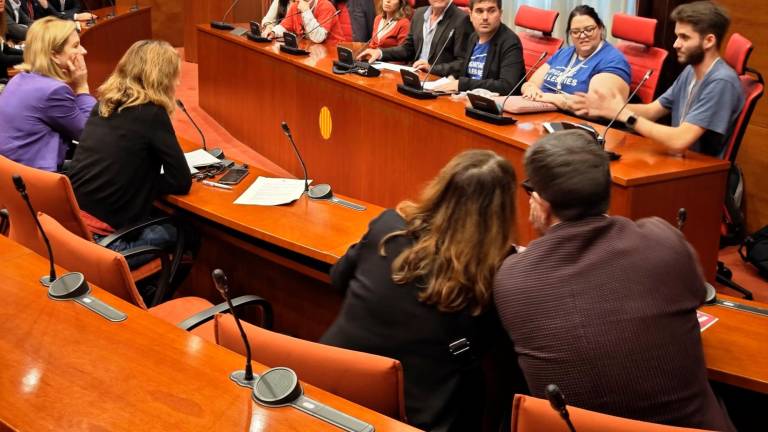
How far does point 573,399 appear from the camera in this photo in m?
1.71

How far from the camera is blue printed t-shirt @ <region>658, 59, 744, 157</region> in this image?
312 centimetres

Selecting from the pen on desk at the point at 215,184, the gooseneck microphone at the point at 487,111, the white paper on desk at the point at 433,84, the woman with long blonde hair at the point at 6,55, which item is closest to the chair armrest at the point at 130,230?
the pen on desk at the point at 215,184

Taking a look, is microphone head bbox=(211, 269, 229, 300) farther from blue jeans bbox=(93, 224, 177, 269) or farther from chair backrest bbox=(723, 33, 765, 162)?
chair backrest bbox=(723, 33, 765, 162)

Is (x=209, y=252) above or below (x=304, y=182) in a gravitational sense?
below

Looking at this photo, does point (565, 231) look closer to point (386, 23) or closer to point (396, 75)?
point (396, 75)

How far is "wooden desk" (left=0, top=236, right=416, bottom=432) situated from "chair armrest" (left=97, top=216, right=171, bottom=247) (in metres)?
0.78

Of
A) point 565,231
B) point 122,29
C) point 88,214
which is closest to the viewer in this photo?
point 565,231

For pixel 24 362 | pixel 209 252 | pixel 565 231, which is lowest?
pixel 209 252

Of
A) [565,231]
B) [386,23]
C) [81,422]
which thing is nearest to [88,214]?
[81,422]

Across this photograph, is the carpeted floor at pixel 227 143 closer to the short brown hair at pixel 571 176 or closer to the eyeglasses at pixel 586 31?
the eyeglasses at pixel 586 31

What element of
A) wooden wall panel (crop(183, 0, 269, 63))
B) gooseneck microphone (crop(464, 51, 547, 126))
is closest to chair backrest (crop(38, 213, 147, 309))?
gooseneck microphone (crop(464, 51, 547, 126))

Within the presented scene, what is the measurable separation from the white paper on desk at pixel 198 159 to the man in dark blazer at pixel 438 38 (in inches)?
62.8

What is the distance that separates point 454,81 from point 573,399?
2655mm

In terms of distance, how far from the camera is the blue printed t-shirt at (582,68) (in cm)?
391
